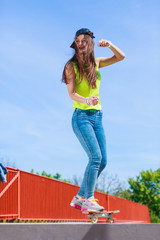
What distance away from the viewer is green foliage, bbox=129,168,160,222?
2549 inches

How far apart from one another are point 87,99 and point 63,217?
9.49 m

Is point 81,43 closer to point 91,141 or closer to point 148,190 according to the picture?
point 91,141

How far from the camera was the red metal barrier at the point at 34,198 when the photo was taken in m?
9.99

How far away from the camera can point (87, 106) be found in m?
4.70

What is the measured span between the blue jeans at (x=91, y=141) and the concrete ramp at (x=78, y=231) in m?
0.74

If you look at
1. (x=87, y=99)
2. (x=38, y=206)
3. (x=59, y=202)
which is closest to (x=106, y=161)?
(x=87, y=99)

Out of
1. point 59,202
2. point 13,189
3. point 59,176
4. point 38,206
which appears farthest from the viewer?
point 59,176

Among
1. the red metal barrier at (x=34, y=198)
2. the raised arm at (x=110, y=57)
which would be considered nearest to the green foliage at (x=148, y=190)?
the red metal barrier at (x=34, y=198)

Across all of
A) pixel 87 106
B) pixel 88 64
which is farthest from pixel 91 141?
pixel 88 64

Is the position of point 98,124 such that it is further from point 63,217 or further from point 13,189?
point 63,217

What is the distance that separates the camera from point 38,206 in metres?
11.6

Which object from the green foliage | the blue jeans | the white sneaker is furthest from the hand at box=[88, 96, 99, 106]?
the green foliage

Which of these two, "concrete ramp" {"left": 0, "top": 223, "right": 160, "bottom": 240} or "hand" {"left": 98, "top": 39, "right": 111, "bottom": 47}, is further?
"hand" {"left": 98, "top": 39, "right": 111, "bottom": 47}

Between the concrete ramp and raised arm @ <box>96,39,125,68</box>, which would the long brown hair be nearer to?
raised arm @ <box>96,39,125,68</box>
